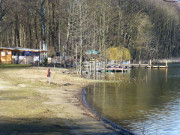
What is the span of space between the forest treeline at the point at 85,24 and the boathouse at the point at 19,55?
145 inches

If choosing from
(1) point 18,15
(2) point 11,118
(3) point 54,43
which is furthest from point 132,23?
(2) point 11,118

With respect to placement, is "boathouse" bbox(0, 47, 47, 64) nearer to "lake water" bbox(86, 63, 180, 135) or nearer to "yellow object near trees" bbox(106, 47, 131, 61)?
"yellow object near trees" bbox(106, 47, 131, 61)

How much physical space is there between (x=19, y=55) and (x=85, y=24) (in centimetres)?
1583

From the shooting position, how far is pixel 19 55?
55.8 meters

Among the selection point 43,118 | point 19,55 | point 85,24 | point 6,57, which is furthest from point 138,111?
point 19,55

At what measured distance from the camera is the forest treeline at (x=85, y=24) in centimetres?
5422

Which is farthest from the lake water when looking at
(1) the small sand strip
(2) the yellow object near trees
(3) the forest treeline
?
(2) the yellow object near trees

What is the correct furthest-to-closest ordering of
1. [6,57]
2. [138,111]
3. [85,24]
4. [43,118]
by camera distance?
[6,57] < [85,24] < [138,111] < [43,118]

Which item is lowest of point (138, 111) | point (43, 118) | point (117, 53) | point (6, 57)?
point (138, 111)

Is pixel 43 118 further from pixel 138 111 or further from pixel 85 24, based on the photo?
pixel 85 24

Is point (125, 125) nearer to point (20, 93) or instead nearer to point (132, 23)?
point (20, 93)

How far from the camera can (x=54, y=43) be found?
70938mm

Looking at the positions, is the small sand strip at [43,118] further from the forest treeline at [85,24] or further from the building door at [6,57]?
the building door at [6,57]

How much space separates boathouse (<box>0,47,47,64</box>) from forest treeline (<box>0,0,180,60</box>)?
12.1 ft
